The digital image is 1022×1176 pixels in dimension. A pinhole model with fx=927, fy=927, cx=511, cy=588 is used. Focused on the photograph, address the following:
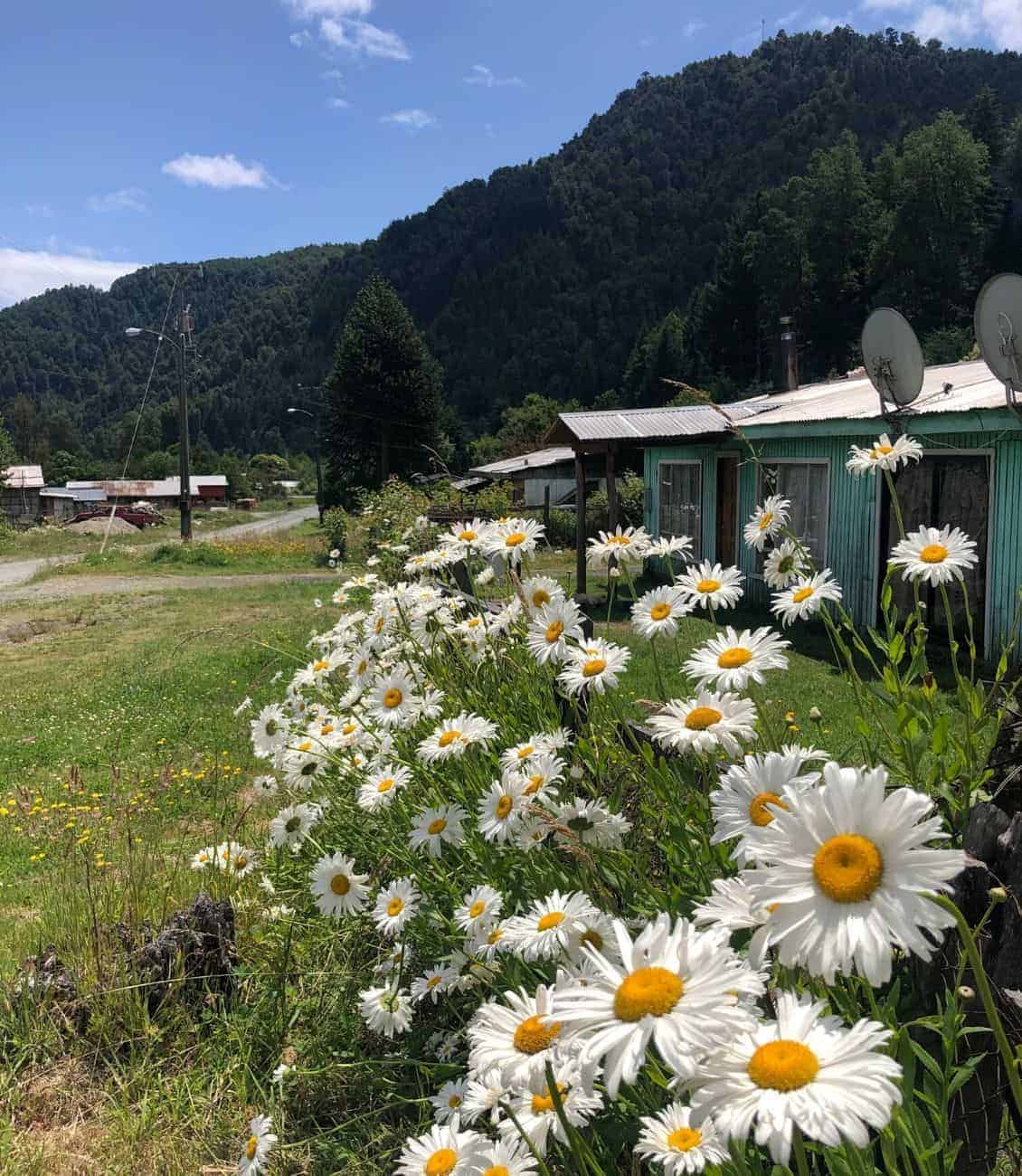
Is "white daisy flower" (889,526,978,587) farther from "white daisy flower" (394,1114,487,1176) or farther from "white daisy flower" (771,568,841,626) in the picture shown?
"white daisy flower" (394,1114,487,1176)

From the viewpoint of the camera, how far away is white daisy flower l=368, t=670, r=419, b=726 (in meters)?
2.41

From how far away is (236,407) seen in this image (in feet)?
351

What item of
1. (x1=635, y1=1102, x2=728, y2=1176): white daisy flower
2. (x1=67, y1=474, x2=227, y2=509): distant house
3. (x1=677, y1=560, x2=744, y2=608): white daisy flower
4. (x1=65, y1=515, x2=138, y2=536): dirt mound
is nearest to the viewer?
(x1=635, y1=1102, x2=728, y2=1176): white daisy flower

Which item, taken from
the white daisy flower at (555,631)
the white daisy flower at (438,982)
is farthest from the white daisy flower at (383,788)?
the white daisy flower at (555,631)

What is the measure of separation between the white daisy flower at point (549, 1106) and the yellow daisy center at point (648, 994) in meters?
0.30

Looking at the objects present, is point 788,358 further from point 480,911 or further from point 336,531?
point 480,911

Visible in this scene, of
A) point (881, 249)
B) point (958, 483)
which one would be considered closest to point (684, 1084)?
point (958, 483)

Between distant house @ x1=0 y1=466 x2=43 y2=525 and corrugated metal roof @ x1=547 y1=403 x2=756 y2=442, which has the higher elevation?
corrugated metal roof @ x1=547 y1=403 x2=756 y2=442

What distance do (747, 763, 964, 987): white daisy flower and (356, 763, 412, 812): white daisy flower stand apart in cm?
153

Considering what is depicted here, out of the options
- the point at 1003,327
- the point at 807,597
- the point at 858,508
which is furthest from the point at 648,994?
the point at 858,508

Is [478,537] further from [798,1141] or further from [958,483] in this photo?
[958,483]

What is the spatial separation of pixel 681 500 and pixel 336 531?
1295 cm

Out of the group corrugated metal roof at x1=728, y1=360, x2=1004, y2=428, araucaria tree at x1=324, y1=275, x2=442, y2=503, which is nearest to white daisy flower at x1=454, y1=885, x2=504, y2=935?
corrugated metal roof at x1=728, y1=360, x2=1004, y2=428

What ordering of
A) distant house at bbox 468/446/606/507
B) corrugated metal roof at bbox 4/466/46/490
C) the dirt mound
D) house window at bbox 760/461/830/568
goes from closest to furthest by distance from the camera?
1. house window at bbox 760/461/830/568
2. distant house at bbox 468/446/606/507
3. the dirt mound
4. corrugated metal roof at bbox 4/466/46/490
